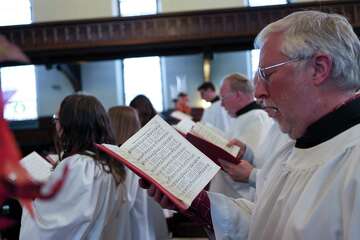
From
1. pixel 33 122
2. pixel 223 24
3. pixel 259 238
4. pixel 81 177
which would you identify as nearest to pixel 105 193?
pixel 81 177

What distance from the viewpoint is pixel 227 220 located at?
2.01 m

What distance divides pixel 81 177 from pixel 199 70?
1058cm

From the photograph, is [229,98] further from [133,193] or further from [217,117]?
[217,117]

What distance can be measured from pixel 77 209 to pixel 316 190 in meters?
1.49

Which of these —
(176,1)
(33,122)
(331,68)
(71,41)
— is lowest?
(33,122)

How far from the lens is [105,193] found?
286 cm

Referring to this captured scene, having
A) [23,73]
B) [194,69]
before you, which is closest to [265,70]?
[194,69]

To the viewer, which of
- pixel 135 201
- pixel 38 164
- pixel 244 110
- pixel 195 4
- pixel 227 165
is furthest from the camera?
pixel 195 4

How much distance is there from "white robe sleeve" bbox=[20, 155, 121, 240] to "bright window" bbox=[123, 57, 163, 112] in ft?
34.8

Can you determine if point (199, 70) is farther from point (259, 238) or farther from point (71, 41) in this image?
point (259, 238)

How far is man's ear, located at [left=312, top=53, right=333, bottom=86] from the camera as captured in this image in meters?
1.62

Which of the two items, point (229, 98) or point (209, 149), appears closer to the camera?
point (209, 149)

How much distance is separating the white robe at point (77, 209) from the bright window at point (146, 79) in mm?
10510

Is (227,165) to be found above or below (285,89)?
below
